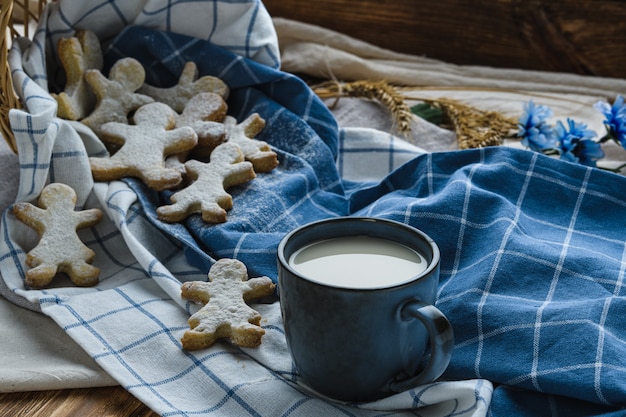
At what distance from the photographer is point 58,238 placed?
0.84 metres

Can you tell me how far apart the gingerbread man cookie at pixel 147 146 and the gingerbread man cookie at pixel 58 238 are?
0.05 metres

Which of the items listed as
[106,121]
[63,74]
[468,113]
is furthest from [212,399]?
[468,113]

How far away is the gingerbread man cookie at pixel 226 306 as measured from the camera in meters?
0.72

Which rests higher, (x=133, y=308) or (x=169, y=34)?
(x=169, y=34)

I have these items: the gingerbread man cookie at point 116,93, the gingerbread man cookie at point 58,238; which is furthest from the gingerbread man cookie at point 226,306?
the gingerbread man cookie at point 116,93

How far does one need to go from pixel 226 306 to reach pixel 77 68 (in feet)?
1.37

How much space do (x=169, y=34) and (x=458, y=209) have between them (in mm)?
470

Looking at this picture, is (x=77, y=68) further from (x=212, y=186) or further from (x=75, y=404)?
(x=75, y=404)

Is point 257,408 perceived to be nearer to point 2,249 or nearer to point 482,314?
point 482,314

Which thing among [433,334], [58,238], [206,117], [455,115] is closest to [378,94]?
[455,115]

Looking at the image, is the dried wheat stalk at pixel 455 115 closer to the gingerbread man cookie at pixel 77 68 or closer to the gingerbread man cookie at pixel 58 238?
the gingerbread man cookie at pixel 77 68

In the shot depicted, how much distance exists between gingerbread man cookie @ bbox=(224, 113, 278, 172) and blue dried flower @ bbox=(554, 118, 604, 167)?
14.9 inches

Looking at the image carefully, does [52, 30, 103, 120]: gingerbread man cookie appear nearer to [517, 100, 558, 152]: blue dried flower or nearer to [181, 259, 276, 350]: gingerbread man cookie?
[181, 259, 276, 350]: gingerbread man cookie

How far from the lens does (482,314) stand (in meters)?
0.71
